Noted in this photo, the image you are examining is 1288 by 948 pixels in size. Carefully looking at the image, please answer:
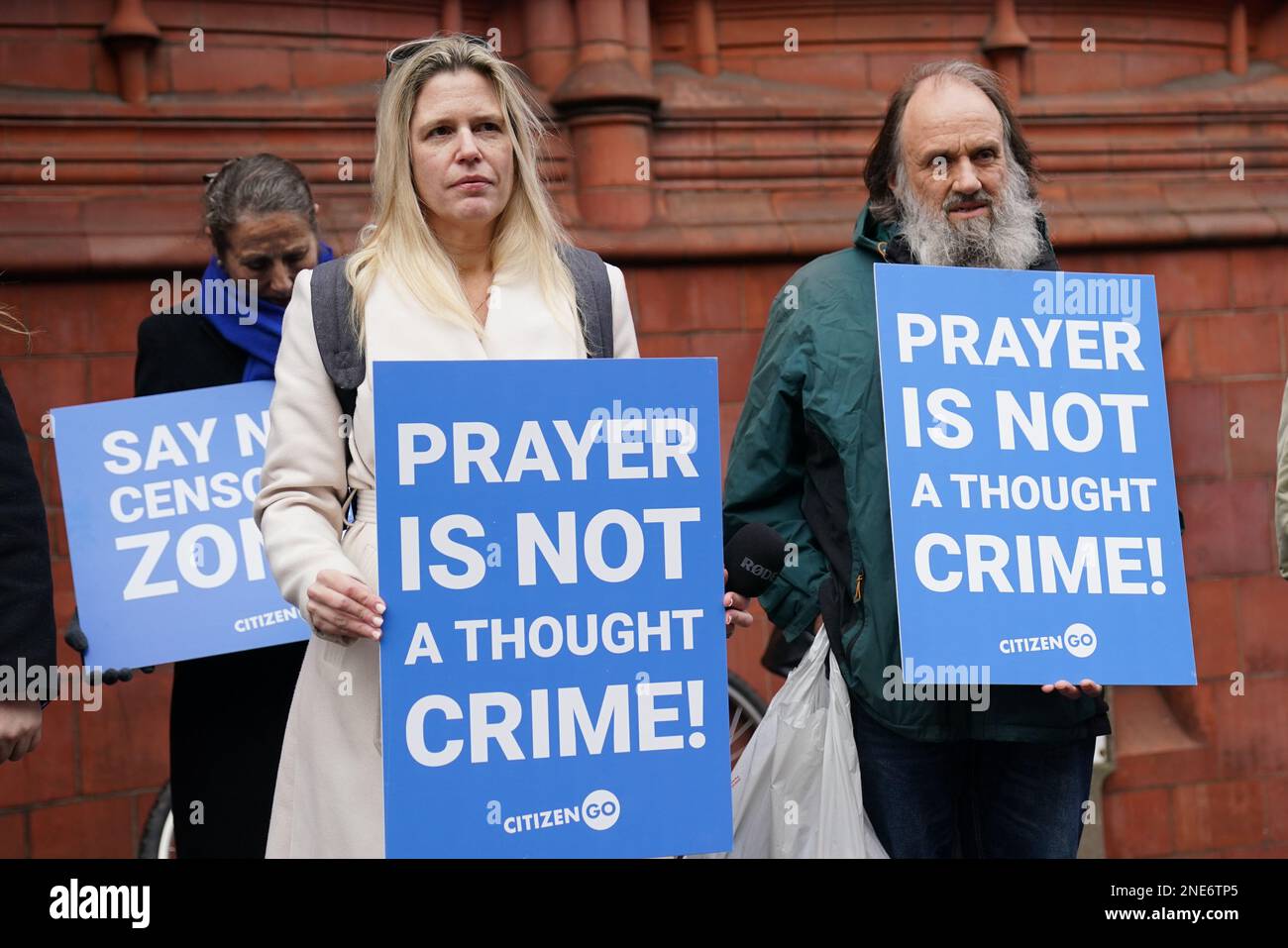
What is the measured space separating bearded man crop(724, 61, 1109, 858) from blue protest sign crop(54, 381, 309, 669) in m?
1.36

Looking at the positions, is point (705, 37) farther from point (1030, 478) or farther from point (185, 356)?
point (1030, 478)

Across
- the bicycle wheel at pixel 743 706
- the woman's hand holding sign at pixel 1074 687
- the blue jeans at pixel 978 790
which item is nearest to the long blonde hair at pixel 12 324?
the blue jeans at pixel 978 790

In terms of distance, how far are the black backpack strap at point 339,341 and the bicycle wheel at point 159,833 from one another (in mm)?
3059

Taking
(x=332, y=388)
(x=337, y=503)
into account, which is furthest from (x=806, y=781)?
(x=332, y=388)

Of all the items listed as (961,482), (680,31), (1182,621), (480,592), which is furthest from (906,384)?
(680,31)

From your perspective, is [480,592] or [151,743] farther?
[151,743]

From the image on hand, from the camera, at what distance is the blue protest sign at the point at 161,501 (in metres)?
4.29

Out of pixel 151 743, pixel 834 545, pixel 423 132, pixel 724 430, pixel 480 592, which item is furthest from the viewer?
pixel 724 430

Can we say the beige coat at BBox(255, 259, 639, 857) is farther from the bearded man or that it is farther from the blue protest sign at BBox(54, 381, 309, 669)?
the blue protest sign at BBox(54, 381, 309, 669)

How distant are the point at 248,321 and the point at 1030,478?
1965 mm

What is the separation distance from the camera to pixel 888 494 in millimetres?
3377

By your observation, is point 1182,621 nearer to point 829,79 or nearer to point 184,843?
point 184,843

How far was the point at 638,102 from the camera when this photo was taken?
21.9 ft

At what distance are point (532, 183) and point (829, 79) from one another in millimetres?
4127
